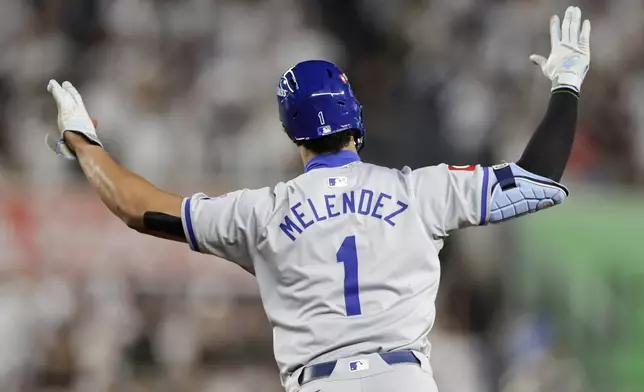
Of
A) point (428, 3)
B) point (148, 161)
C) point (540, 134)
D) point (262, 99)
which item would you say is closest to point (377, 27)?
point (428, 3)

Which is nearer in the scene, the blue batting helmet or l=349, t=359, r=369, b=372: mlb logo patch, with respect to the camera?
l=349, t=359, r=369, b=372: mlb logo patch

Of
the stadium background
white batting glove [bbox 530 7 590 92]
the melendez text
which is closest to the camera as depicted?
the melendez text

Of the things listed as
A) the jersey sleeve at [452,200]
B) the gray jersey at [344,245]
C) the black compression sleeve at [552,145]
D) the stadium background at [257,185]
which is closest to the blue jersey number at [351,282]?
the gray jersey at [344,245]

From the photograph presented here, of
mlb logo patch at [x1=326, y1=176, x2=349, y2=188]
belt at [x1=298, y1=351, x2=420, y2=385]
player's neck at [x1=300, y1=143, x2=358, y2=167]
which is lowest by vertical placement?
belt at [x1=298, y1=351, x2=420, y2=385]

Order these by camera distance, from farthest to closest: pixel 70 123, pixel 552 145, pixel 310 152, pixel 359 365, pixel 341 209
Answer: pixel 70 123
pixel 310 152
pixel 552 145
pixel 341 209
pixel 359 365

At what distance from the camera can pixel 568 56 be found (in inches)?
123

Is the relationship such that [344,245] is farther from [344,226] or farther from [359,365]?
[359,365]

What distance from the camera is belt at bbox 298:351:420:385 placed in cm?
258

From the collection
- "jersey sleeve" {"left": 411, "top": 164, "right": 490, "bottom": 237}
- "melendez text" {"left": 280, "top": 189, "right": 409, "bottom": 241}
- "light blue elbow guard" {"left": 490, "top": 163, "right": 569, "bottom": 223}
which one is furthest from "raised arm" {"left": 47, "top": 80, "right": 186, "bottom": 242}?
"light blue elbow guard" {"left": 490, "top": 163, "right": 569, "bottom": 223}

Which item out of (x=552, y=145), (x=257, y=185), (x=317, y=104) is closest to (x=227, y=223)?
(x=317, y=104)

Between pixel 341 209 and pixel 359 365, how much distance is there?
1.42 feet

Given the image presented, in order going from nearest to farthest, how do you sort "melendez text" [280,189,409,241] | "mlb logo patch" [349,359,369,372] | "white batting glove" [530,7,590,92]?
"mlb logo patch" [349,359,369,372] < "melendez text" [280,189,409,241] < "white batting glove" [530,7,590,92]

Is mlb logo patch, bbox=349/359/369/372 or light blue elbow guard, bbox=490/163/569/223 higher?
light blue elbow guard, bbox=490/163/569/223

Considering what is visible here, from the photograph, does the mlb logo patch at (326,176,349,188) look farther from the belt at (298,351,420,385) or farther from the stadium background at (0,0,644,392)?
the stadium background at (0,0,644,392)
